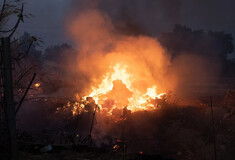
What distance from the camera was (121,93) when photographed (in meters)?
19.1

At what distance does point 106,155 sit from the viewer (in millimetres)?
5945

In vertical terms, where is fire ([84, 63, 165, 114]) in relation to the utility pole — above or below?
above

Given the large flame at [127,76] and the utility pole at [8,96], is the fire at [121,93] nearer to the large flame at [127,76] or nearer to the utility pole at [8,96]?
the large flame at [127,76]

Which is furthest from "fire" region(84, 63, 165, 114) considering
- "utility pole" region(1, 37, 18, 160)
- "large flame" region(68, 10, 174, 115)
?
"utility pole" region(1, 37, 18, 160)

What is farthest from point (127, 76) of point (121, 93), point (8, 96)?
point (8, 96)

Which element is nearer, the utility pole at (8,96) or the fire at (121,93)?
the utility pole at (8,96)

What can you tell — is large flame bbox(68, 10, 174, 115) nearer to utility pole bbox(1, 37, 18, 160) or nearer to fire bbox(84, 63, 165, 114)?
fire bbox(84, 63, 165, 114)

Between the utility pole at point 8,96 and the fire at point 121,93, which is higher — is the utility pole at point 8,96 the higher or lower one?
the lower one

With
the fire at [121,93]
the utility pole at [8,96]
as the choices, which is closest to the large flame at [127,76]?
the fire at [121,93]

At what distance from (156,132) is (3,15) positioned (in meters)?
11.9

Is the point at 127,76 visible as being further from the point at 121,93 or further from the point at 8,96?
the point at 8,96

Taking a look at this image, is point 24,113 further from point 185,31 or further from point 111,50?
point 185,31

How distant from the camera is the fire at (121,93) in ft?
58.2

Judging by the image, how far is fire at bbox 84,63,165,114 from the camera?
17750 millimetres
